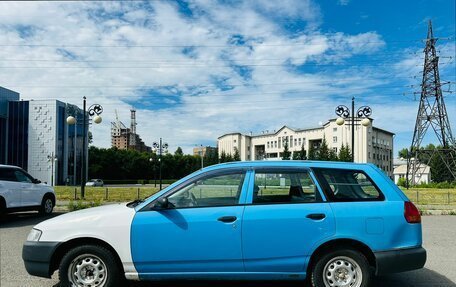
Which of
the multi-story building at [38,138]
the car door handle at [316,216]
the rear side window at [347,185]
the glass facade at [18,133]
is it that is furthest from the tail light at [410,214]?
the glass facade at [18,133]

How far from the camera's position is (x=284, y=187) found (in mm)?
5340

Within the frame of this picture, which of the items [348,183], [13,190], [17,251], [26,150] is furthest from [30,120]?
[348,183]

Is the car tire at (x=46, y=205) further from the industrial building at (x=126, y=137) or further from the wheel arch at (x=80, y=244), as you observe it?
the industrial building at (x=126, y=137)

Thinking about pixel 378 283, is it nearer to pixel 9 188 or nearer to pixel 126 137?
pixel 9 188

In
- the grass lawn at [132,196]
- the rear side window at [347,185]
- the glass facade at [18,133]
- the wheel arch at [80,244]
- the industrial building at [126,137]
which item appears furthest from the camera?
the industrial building at [126,137]

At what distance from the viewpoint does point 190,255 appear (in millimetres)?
4891

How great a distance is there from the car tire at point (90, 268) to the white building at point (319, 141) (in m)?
88.6

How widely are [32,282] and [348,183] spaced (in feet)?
15.4

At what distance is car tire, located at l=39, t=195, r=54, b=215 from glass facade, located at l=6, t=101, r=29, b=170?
72788 mm

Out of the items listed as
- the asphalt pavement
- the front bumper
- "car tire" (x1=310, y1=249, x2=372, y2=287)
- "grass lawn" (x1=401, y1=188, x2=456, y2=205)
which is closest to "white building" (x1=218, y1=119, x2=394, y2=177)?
"grass lawn" (x1=401, y1=188, x2=456, y2=205)

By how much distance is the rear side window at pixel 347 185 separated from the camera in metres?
5.13

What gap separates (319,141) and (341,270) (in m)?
112

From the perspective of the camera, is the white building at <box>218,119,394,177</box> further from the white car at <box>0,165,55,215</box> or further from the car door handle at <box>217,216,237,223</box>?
the car door handle at <box>217,216,237,223</box>

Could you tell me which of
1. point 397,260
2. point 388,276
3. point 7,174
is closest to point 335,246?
point 397,260
